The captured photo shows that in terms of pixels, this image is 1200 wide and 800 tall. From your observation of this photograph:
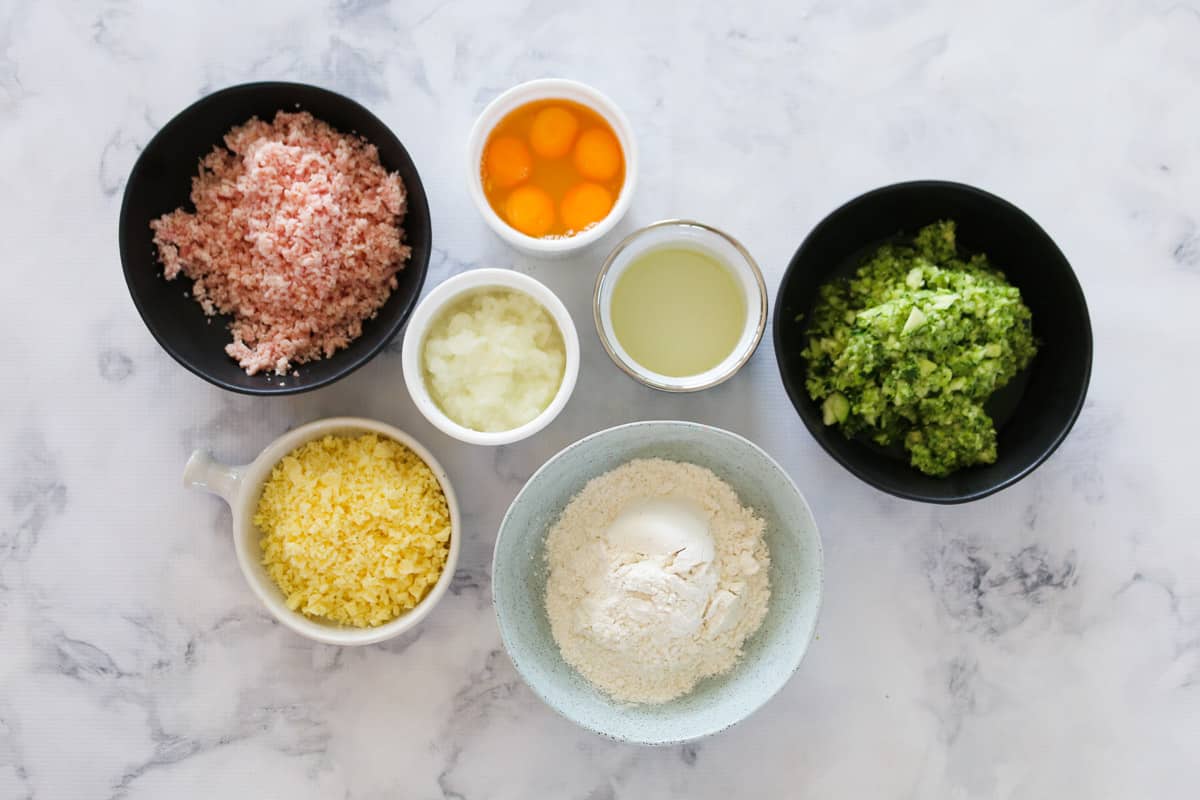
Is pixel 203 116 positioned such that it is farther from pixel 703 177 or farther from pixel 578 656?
pixel 578 656

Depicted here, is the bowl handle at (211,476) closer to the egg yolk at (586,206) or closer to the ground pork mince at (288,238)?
the ground pork mince at (288,238)

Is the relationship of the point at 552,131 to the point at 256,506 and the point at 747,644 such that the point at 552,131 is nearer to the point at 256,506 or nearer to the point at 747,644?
the point at 256,506

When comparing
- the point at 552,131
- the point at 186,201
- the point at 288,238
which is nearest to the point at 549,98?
the point at 552,131

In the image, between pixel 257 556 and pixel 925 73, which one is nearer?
pixel 257 556

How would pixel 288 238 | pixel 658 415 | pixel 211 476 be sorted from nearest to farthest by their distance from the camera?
pixel 288 238, pixel 211 476, pixel 658 415

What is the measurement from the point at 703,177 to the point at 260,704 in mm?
1256

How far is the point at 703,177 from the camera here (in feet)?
5.35

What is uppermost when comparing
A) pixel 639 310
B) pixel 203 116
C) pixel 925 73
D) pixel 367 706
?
pixel 203 116

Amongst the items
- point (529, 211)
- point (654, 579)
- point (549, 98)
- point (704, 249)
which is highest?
point (549, 98)

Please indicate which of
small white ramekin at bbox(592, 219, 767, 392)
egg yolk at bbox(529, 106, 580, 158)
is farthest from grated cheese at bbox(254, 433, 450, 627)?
egg yolk at bbox(529, 106, 580, 158)

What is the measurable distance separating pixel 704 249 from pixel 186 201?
2.89ft

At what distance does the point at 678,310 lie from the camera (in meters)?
1.55

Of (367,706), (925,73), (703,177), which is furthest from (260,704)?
(925,73)

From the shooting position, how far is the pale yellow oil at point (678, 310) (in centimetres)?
154
